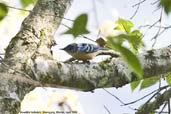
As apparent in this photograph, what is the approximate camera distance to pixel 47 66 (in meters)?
1.31

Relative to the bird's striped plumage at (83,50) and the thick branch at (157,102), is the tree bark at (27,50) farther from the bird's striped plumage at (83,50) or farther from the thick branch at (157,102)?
the thick branch at (157,102)

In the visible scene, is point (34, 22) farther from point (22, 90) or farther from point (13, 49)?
point (22, 90)

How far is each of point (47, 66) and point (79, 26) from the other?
2.66 ft

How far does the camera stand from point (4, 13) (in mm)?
599

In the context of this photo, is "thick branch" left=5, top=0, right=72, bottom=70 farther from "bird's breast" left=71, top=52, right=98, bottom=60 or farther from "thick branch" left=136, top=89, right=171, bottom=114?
"thick branch" left=136, top=89, right=171, bottom=114

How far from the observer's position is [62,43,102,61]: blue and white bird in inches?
61.4

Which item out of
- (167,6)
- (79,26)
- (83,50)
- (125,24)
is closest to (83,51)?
(83,50)

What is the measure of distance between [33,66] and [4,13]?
70 cm

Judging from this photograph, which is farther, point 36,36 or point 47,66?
point 36,36

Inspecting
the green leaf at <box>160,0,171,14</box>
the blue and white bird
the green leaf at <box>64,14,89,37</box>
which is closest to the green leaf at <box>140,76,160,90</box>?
the blue and white bird

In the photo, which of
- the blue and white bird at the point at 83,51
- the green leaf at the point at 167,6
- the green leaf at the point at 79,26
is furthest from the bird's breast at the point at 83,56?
the green leaf at the point at 79,26

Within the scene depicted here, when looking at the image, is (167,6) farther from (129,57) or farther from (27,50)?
(27,50)

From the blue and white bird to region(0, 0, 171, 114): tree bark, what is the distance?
12 cm

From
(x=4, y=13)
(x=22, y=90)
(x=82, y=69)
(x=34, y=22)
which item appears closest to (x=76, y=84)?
(x=82, y=69)
